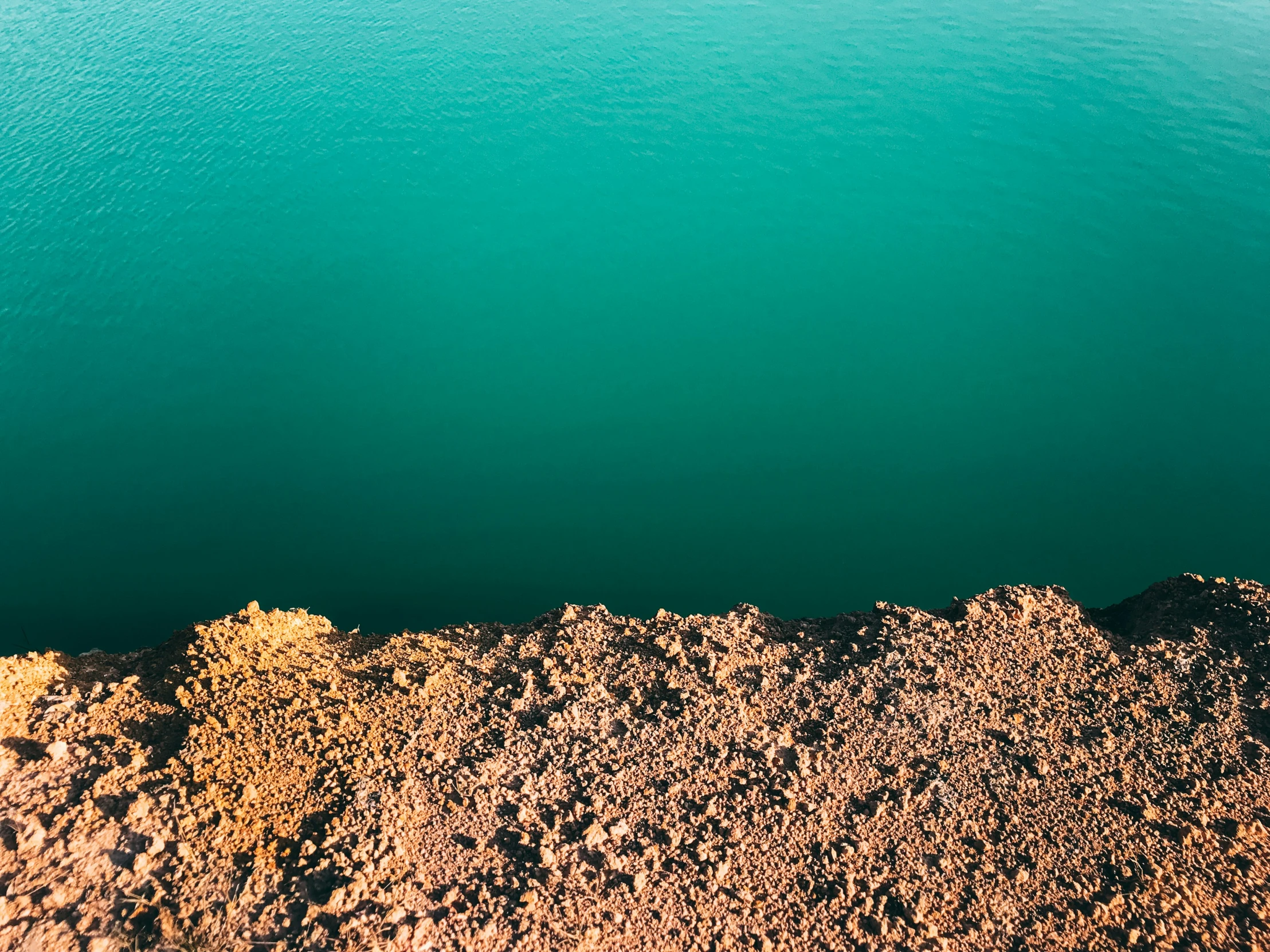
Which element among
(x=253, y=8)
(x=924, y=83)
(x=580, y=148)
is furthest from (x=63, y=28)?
(x=924, y=83)

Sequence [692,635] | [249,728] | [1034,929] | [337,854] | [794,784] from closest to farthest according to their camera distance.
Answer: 1. [1034,929]
2. [337,854]
3. [794,784]
4. [249,728]
5. [692,635]

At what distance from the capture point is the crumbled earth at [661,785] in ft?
23.8

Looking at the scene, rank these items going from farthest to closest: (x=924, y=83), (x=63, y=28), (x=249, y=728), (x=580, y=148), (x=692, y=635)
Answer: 1. (x=63, y=28)
2. (x=924, y=83)
3. (x=580, y=148)
4. (x=692, y=635)
5. (x=249, y=728)

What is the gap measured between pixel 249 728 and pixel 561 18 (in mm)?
30435

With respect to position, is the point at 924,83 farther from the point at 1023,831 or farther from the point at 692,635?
the point at 1023,831

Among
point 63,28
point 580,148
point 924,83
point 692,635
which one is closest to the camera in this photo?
point 692,635

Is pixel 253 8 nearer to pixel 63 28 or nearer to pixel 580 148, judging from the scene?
pixel 63 28

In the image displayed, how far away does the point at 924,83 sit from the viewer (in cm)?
2686

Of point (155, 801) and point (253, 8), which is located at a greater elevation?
point (253, 8)

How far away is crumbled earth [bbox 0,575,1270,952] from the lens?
7246mm

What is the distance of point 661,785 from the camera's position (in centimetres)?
832

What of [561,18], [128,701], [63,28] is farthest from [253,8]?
[128,701]

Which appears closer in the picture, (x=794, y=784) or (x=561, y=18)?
(x=794, y=784)

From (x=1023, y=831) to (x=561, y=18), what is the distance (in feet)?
106
